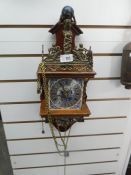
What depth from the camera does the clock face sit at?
44.0 inches

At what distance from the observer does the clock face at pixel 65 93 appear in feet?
3.67

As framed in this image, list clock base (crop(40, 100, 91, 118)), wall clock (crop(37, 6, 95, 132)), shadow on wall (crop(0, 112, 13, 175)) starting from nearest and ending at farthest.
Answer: wall clock (crop(37, 6, 95, 132)) < clock base (crop(40, 100, 91, 118)) < shadow on wall (crop(0, 112, 13, 175))

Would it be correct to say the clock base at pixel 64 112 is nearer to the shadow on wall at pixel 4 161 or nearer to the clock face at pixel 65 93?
the clock face at pixel 65 93

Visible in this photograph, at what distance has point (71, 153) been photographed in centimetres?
165

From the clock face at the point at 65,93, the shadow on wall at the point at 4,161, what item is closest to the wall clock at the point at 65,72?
the clock face at the point at 65,93

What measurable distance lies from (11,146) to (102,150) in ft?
2.21

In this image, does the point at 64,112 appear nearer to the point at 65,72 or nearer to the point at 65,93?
the point at 65,93

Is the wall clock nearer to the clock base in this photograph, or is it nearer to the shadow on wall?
the clock base

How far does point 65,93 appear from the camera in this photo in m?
1.15

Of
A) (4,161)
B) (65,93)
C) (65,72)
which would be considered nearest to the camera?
(65,72)

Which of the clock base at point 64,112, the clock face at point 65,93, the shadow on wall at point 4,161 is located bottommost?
the shadow on wall at point 4,161

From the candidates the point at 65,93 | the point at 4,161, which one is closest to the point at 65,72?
the point at 65,93

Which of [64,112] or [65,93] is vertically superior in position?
[65,93]

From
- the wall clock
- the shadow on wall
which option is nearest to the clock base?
the wall clock
